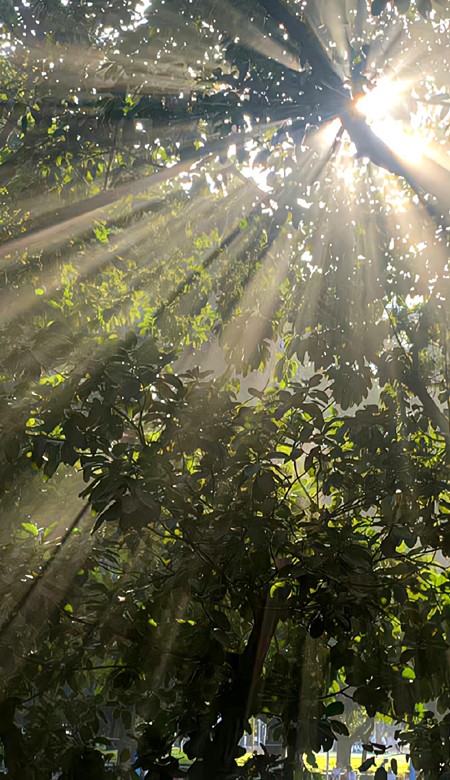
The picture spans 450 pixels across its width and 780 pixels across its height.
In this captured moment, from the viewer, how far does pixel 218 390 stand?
9.39 ft

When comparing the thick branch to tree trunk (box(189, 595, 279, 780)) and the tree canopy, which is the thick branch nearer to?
the tree canopy

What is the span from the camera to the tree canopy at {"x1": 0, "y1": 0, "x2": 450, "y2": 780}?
2.50 m

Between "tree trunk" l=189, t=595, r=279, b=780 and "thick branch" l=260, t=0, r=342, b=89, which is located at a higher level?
"thick branch" l=260, t=0, r=342, b=89

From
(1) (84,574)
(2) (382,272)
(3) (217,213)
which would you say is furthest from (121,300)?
(1) (84,574)

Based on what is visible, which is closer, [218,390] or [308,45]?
[218,390]

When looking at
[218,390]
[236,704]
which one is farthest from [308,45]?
[236,704]

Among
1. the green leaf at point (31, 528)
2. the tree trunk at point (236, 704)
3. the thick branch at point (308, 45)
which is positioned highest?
the thick branch at point (308, 45)

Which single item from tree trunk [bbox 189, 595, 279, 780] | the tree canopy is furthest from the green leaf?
tree trunk [bbox 189, 595, 279, 780]

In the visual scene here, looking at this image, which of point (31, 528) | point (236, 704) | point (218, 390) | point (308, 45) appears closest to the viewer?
point (236, 704)

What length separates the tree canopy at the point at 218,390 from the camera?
2504 mm

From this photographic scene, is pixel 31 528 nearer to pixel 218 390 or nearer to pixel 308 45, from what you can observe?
pixel 218 390

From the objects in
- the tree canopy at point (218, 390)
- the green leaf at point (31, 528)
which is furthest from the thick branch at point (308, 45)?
the green leaf at point (31, 528)

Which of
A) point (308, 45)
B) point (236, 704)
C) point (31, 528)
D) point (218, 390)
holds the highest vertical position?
point (308, 45)

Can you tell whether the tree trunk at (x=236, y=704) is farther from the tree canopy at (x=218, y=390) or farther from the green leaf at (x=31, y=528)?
the green leaf at (x=31, y=528)
